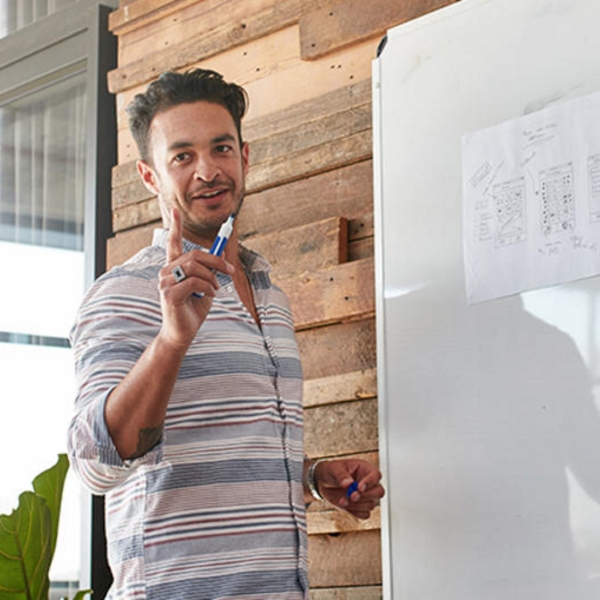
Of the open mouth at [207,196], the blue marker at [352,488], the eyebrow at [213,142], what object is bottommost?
the blue marker at [352,488]

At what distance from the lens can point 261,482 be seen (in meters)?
1.62

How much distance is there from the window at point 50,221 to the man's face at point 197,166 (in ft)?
3.42

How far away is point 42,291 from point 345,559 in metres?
1.31

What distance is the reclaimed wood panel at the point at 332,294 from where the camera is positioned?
7.18 feet

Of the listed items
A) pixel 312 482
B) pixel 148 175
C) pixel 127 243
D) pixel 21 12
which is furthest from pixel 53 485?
pixel 21 12

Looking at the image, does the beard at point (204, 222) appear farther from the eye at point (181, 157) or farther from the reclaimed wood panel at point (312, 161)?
the reclaimed wood panel at point (312, 161)

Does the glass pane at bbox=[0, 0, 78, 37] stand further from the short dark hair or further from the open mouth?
the open mouth

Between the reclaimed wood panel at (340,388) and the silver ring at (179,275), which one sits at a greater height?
the silver ring at (179,275)

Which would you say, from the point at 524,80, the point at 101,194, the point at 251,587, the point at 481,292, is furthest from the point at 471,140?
the point at 101,194

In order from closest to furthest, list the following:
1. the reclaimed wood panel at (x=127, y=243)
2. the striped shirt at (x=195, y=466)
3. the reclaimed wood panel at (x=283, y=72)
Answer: the striped shirt at (x=195, y=466) < the reclaimed wood panel at (x=283, y=72) < the reclaimed wood panel at (x=127, y=243)

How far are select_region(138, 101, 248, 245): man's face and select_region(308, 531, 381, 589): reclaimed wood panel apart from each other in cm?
69

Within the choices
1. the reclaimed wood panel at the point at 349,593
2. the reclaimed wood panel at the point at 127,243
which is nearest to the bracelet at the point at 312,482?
the reclaimed wood panel at the point at 349,593

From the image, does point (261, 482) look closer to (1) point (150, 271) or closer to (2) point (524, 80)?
(1) point (150, 271)

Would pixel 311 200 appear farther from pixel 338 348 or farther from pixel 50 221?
pixel 50 221
